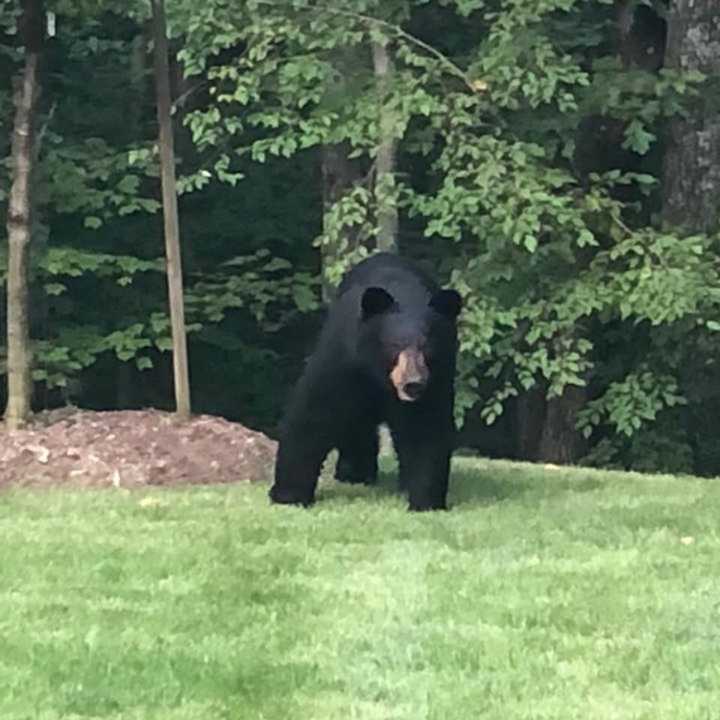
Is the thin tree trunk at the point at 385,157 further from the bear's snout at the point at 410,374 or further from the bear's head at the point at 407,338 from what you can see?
the bear's snout at the point at 410,374

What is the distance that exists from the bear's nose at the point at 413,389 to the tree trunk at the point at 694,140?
5331 mm

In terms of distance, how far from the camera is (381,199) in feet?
36.4

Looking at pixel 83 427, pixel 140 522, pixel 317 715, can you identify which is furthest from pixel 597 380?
pixel 317 715

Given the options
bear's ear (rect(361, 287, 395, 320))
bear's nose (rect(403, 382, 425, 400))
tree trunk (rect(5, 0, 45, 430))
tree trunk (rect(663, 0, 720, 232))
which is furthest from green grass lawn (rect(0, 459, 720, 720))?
tree trunk (rect(663, 0, 720, 232))

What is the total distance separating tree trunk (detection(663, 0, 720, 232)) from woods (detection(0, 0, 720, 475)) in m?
0.02

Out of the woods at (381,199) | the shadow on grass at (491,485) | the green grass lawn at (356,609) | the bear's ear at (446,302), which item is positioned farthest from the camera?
the woods at (381,199)

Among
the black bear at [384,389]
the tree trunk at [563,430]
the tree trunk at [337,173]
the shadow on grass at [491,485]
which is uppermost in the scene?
the tree trunk at [337,173]

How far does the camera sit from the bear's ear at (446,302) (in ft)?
25.6

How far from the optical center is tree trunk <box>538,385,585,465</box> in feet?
45.6

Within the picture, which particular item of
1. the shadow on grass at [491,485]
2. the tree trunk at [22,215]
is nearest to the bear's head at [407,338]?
the shadow on grass at [491,485]

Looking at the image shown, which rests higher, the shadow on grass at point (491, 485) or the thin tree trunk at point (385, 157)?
the thin tree trunk at point (385, 157)

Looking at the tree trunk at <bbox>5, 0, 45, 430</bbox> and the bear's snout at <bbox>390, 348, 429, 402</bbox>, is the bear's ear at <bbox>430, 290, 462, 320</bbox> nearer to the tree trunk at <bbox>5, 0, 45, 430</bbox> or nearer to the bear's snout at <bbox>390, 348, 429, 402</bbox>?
the bear's snout at <bbox>390, 348, 429, 402</bbox>

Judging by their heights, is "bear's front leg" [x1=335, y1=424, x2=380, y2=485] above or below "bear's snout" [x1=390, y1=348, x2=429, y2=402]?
below

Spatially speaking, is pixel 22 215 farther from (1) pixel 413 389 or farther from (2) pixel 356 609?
(2) pixel 356 609
